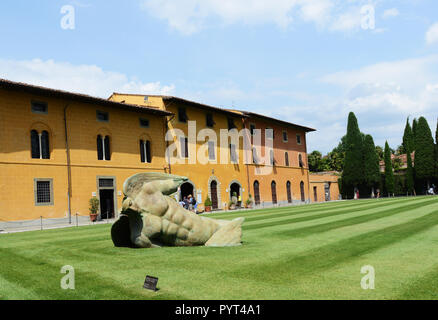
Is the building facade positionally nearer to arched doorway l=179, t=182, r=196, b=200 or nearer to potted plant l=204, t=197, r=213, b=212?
arched doorway l=179, t=182, r=196, b=200

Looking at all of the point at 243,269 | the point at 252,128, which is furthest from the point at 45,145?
the point at 252,128

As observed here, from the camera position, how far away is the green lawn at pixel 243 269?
16.8ft

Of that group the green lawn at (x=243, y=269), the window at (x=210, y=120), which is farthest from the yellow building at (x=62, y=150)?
the green lawn at (x=243, y=269)

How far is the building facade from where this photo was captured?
2506cm

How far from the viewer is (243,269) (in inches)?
257

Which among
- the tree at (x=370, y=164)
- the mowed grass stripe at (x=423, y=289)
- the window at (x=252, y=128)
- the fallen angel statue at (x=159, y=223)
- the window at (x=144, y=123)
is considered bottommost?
the mowed grass stripe at (x=423, y=289)

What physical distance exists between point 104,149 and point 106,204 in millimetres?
4479

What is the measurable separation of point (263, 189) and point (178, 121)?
15650 millimetres

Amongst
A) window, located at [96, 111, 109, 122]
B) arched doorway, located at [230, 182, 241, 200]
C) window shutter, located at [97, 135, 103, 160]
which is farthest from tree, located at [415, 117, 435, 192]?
window shutter, located at [97, 135, 103, 160]

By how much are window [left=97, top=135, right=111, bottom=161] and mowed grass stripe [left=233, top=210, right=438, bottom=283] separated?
77.3 feet

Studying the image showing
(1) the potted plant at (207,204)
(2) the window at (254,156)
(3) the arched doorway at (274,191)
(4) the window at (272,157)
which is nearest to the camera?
(1) the potted plant at (207,204)

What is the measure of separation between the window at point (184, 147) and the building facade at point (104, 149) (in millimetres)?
97

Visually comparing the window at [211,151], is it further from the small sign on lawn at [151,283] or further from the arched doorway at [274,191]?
the small sign on lawn at [151,283]

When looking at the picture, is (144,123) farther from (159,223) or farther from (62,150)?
(159,223)
